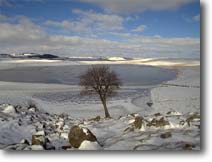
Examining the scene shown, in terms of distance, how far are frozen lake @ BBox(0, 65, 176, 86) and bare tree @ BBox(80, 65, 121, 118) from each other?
0.26 ft

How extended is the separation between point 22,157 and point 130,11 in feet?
6.91

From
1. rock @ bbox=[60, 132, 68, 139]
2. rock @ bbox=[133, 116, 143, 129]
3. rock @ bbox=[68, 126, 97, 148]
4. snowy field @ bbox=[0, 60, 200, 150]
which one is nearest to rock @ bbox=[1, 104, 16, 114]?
snowy field @ bbox=[0, 60, 200, 150]

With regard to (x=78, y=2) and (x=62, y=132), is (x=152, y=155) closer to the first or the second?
(x=62, y=132)

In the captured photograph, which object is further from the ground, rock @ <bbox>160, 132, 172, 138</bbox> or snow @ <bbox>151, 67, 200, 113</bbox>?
snow @ <bbox>151, 67, 200, 113</bbox>

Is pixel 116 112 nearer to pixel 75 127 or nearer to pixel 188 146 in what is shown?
pixel 75 127

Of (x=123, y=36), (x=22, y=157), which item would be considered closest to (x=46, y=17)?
(x=123, y=36)

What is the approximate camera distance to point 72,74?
147 inches

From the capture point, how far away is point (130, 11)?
3590 millimetres

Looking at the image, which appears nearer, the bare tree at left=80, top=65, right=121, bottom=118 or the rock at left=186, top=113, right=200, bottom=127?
the rock at left=186, top=113, right=200, bottom=127

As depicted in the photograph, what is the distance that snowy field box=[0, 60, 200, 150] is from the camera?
128 inches

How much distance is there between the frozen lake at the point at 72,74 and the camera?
369cm

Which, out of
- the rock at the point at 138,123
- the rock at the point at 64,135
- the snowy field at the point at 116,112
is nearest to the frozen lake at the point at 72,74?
the snowy field at the point at 116,112

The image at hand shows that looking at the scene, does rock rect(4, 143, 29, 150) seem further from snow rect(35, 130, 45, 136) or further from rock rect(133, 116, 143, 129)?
rock rect(133, 116, 143, 129)

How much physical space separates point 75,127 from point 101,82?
61 cm
